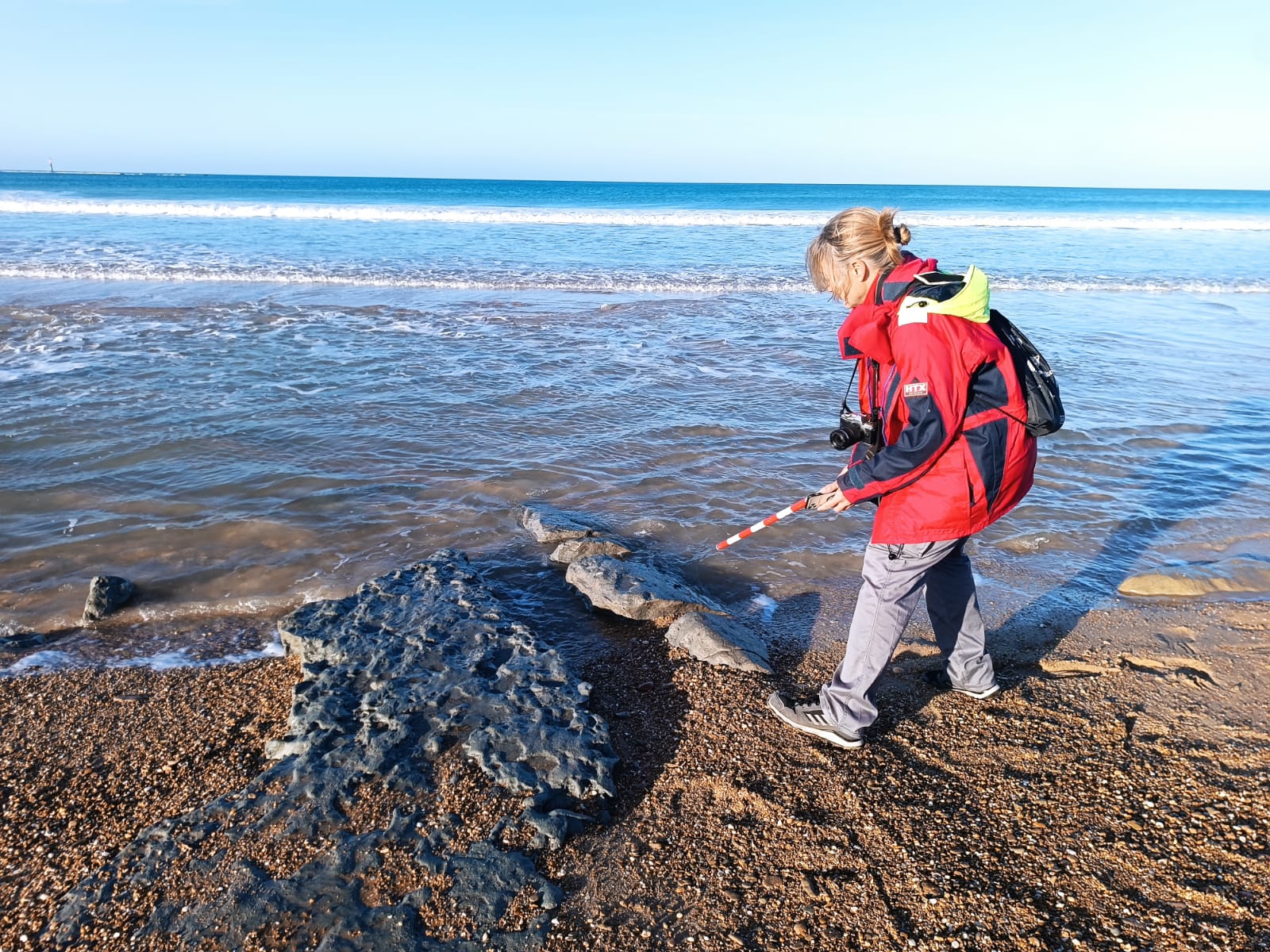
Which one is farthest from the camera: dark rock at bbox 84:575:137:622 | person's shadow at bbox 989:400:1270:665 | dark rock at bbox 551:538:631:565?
dark rock at bbox 551:538:631:565

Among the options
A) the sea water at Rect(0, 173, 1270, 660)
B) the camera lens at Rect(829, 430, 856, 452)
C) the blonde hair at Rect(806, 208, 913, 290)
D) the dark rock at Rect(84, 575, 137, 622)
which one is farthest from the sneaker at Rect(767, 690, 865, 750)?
the dark rock at Rect(84, 575, 137, 622)

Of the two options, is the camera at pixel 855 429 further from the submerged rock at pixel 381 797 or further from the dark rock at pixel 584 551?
the dark rock at pixel 584 551

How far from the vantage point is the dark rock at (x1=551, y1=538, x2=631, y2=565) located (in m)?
5.01

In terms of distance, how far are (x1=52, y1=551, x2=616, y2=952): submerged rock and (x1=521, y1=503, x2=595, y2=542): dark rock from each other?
1428 mm

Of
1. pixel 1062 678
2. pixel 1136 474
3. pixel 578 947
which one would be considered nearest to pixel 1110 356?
pixel 1136 474

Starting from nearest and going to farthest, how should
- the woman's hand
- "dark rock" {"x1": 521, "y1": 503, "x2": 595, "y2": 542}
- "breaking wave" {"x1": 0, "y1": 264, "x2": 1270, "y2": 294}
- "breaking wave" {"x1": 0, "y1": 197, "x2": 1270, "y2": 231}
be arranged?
1. the woman's hand
2. "dark rock" {"x1": 521, "y1": 503, "x2": 595, "y2": 542}
3. "breaking wave" {"x1": 0, "y1": 264, "x2": 1270, "y2": 294}
4. "breaking wave" {"x1": 0, "y1": 197, "x2": 1270, "y2": 231}

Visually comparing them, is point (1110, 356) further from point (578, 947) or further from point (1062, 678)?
point (578, 947)

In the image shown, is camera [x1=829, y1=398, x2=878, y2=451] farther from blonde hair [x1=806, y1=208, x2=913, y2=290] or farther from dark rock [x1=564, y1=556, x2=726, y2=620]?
dark rock [x1=564, y1=556, x2=726, y2=620]

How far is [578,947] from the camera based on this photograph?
229cm

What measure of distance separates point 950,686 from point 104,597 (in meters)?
4.80

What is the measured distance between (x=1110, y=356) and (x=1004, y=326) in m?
9.67

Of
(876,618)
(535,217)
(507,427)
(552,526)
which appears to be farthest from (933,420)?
(535,217)

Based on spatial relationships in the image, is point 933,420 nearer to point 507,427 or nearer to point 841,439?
point 841,439

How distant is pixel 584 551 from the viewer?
502 centimetres
